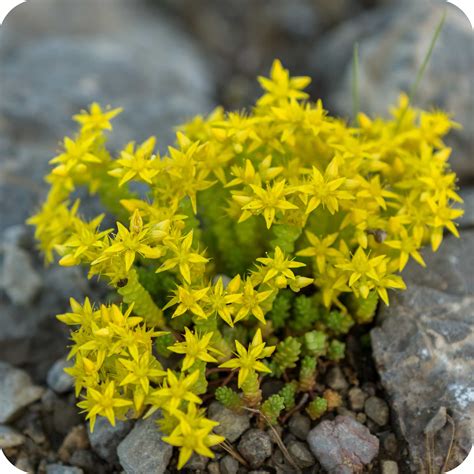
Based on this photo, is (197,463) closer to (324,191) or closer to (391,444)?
(391,444)

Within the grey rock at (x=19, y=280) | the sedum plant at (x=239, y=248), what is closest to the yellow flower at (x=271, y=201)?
the sedum plant at (x=239, y=248)

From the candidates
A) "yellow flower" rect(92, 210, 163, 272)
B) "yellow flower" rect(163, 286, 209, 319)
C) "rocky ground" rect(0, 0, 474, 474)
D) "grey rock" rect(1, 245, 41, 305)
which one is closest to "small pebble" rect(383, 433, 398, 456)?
"rocky ground" rect(0, 0, 474, 474)

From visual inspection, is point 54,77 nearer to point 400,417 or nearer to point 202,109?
point 202,109

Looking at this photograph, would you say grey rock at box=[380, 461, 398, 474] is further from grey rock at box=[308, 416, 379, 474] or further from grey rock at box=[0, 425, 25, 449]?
grey rock at box=[0, 425, 25, 449]

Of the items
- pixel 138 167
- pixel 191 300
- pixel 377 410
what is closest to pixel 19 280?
pixel 138 167

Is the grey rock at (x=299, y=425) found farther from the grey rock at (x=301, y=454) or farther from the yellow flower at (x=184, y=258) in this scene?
the yellow flower at (x=184, y=258)
